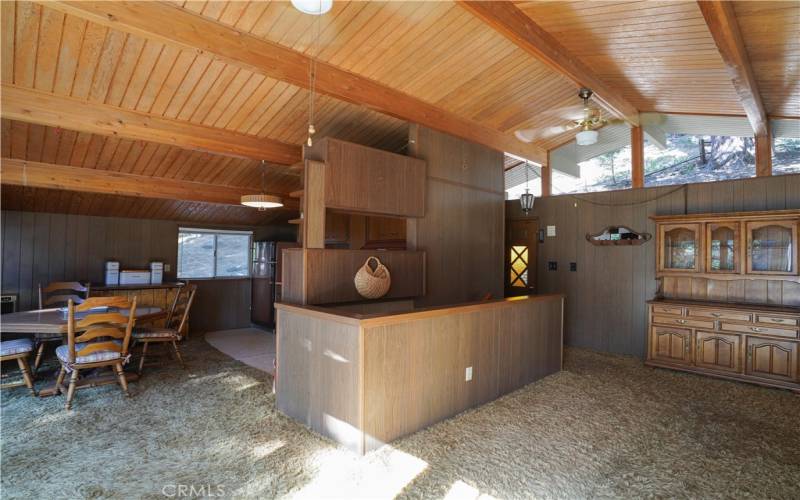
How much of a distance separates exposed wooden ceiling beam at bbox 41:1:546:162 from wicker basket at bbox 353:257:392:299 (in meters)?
1.70

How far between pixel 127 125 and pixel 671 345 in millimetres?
6484

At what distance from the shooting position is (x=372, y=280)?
12.2ft

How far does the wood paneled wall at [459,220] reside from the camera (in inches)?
188

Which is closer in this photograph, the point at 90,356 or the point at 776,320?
the point at 90,356

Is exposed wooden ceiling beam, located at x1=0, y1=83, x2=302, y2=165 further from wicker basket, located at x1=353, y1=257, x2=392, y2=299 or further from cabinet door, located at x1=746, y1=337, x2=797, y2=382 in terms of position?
cabinet door, located at x1=746, y1=337, x2=797, y2=382

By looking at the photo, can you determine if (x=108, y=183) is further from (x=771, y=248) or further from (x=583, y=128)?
(x=771, y=248)

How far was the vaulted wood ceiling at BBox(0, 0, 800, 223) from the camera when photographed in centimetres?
316

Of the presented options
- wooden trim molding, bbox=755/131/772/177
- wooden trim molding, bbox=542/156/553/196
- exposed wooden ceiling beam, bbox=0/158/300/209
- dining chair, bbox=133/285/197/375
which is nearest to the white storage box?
exposed wooden ceiling beam, bbox=0/158/300/209

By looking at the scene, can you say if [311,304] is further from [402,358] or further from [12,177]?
[12,177]

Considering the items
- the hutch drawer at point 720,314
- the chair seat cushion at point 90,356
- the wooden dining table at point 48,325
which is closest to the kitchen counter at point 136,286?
the wooden dining table at point 48,325

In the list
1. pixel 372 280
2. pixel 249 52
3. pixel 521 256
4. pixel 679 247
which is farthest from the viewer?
pixel 521 256

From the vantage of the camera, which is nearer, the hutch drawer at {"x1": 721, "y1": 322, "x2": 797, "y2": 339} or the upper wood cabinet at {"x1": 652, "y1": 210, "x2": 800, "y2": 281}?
the hutch drawer at {"x1": 721, "y1": 322, "x2": 797, "y2": 339}

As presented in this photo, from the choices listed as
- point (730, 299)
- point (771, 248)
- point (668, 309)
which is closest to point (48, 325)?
point (668, 309)

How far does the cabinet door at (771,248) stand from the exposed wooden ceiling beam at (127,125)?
5520 mm
